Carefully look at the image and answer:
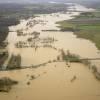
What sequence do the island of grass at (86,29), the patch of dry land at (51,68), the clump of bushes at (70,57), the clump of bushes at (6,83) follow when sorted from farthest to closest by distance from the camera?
the island of grass at (86,29)
the clump of bushes at (70,57)
the clump of bushes at (6,83)
the patch of dry land at (51,68)

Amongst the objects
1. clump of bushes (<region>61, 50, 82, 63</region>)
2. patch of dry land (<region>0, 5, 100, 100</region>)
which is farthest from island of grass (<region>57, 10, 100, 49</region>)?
clump of bushes (<region>61, 50, 82, 63</region>)

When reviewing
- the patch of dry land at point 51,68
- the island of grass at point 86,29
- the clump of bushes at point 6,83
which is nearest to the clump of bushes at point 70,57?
the patch of dry land at point 51,68

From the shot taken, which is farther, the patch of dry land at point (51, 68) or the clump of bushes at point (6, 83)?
the clump of bushes at point (6, 83)

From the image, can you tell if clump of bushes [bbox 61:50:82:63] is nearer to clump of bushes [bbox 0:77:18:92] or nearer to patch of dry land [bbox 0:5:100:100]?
patch of dry land [bbox 0:5:100:100]

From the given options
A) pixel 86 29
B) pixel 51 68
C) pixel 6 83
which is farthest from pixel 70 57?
pixel 86 29

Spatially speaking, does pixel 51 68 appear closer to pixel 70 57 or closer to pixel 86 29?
pixel 70 57

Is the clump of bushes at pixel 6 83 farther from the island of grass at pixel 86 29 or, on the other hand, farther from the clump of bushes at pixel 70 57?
the island of grass at pixel 86 29

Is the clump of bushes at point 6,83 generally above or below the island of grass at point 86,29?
below

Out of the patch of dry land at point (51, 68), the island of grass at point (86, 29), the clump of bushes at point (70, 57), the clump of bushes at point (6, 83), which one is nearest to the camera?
the patch of dry land at point (51, 68)
